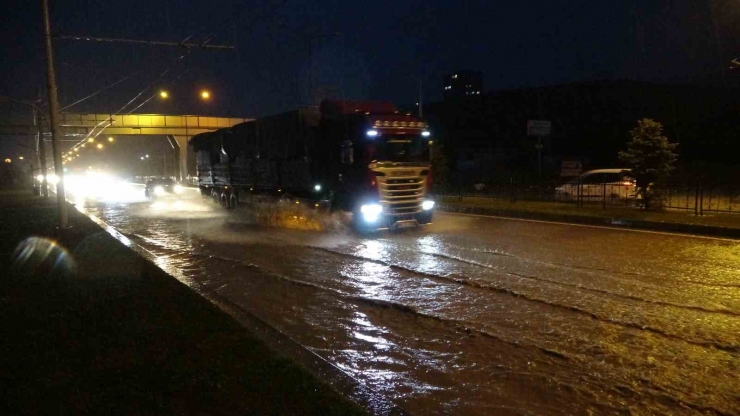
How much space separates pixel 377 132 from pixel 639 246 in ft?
22.8

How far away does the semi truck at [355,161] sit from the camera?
15.9 metres

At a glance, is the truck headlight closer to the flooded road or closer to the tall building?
the flooded road

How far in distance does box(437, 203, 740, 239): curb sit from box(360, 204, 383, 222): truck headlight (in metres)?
6.77

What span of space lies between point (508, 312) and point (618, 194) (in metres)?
17.8

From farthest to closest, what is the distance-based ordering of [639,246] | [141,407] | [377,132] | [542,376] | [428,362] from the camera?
1. [377,132]
2. [639,246]
3. [428,362]
4. [542,376]
5. [141,407]

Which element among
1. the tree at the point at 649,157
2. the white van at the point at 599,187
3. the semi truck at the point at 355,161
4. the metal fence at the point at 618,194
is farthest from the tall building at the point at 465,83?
the semi truck at the point at 355,161

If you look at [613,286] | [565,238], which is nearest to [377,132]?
[565,238]

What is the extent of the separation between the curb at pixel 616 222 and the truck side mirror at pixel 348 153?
7502 mm

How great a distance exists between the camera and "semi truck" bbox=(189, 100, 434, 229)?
1592 cm

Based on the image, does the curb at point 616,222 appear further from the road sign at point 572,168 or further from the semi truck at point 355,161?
the semi truck at point 355,161

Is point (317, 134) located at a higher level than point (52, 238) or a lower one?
higher

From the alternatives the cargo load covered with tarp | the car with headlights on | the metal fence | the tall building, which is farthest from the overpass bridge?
the tall building

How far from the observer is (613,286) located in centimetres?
→ 924

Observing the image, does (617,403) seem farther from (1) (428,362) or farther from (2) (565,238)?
(2) (565,238)
